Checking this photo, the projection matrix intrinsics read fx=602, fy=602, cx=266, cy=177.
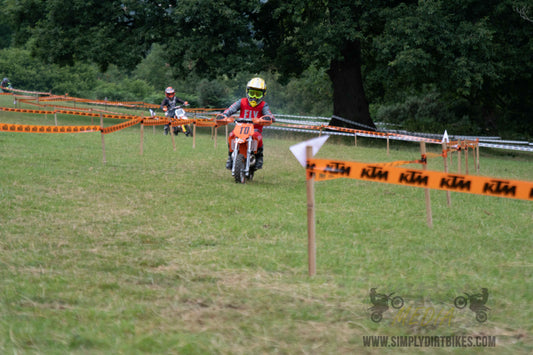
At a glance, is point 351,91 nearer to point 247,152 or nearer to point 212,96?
point 247,152

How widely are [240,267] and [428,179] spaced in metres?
1.97

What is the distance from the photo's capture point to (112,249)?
6320 millimetres

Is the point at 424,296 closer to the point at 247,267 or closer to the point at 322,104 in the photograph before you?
the point at 247,267

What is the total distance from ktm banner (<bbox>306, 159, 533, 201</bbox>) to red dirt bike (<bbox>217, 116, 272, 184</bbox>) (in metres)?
6.28

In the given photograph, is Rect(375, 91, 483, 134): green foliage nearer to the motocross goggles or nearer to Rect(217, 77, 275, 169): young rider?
Rect(217, 77, 275, 169): young rider

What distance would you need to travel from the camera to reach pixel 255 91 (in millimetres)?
12031

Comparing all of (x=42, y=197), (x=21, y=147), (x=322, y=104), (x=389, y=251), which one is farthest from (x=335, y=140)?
(x=322, y=104)

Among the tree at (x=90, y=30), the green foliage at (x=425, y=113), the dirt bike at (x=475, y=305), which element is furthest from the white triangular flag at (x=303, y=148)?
the green foliage at (x=425, y=113)

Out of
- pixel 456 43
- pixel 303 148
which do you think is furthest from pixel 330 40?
pixel 303 148

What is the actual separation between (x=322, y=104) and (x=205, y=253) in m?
62.9

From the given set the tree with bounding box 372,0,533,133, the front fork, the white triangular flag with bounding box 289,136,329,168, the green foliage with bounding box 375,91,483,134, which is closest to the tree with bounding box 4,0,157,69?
the tree with bounding box 372,0,533,133

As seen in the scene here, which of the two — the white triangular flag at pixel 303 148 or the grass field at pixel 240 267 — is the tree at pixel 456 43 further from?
the white triangular flag at pixel 303 148

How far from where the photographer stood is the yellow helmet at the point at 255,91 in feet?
39.2

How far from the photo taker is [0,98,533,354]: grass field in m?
4.04
